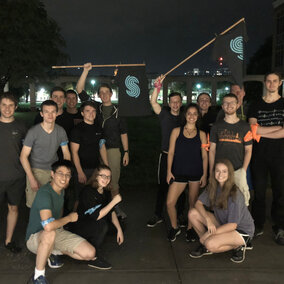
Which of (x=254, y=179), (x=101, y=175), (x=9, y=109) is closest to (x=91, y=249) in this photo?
(x=101, y=175)

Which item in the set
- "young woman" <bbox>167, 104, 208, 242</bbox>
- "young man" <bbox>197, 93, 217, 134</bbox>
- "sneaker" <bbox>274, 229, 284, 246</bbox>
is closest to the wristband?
"young woman" <bbox>167, 104, 208, 242</bbox>

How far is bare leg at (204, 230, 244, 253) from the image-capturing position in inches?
149

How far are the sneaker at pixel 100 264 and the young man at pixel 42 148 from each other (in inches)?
43.1

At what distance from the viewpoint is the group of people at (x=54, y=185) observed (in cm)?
351

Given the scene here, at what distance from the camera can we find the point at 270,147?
432 centimetres

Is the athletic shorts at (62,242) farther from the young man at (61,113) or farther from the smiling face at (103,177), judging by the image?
the young man at (61,113)

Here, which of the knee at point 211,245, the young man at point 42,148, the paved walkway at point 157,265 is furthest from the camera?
the young man at point 42,148

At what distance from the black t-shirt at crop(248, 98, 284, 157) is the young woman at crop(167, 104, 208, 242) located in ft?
2.50

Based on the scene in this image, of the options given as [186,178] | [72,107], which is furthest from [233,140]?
[72,107]

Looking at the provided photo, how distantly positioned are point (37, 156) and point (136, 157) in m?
6.79

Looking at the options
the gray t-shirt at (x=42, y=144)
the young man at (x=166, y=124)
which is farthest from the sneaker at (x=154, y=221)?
the gray t-shirt at (x=42, y=144)

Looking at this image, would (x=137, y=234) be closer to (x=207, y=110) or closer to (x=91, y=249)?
(x=91, y=249)

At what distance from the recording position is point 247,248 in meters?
4.14

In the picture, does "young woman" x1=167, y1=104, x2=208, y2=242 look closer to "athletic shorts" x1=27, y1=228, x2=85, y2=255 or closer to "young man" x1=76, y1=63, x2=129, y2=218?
"young man" x1=76, y1=63, x2=129, y2=218
